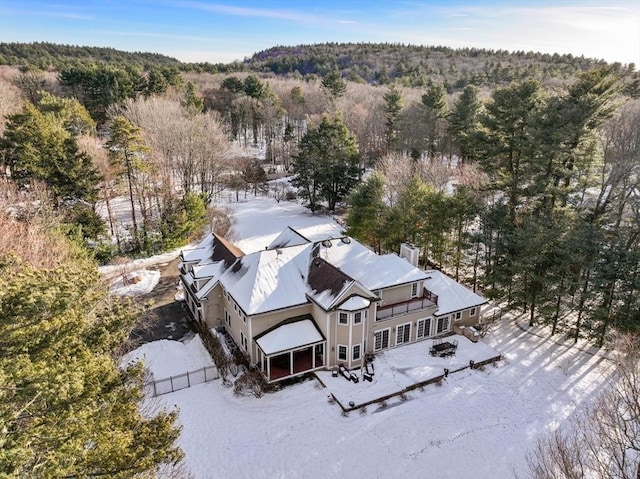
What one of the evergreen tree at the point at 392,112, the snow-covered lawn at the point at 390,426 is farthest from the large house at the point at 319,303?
the evergreen tree at the point at 392,112

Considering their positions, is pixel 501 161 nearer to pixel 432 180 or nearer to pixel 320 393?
pixel 432 180

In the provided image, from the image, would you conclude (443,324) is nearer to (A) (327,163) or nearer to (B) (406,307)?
(B) (406,307)

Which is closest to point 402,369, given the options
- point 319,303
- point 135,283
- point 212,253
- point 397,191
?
point 319,303

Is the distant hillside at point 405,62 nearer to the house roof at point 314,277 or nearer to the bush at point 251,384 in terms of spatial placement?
the house roof at point 314,277

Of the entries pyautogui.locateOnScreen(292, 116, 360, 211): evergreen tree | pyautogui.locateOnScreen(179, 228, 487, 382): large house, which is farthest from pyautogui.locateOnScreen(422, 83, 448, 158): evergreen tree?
pyautogui.locateOnScreen(179, 228, 487, 382): large house

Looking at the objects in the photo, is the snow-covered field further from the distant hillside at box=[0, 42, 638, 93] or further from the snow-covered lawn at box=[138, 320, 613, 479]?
the distant hillside at box=[0, 42, 638, 93]

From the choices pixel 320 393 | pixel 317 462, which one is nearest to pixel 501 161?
pixel 320 393
